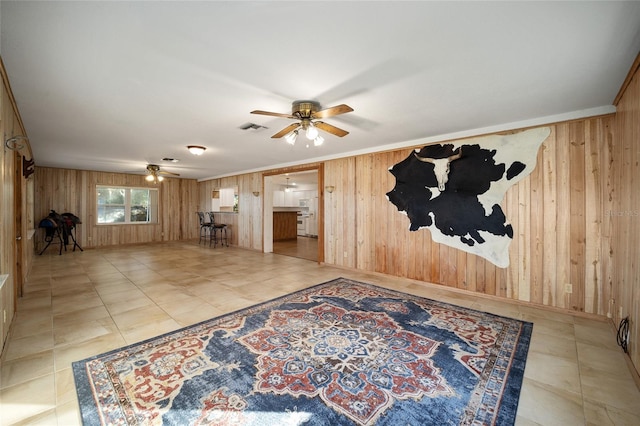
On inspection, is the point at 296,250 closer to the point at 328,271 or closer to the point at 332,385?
the point at 328,271

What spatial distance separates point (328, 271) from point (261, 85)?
368cm

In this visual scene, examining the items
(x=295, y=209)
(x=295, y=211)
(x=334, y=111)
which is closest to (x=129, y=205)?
(x=295, y=211)

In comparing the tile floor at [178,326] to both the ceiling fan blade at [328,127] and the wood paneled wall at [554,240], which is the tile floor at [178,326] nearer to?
the wood paneled wall at [554,240]

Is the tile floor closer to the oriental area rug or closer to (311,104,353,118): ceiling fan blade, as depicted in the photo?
the oriental area rug

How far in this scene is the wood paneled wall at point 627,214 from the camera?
2.06m

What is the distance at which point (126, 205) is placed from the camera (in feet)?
28.7

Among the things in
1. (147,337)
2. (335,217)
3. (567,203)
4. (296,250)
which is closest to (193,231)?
(296,250)

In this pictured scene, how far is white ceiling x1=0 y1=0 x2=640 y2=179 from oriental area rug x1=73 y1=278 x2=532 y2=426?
237 centimetres

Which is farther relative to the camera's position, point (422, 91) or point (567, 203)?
point (567, 203)

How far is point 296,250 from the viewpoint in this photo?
764cm

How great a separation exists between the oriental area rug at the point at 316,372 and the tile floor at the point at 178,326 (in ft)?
0.48

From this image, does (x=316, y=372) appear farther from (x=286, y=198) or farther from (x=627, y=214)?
(x=286, y=198)

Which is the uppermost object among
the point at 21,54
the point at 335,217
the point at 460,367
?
the point at 21,54

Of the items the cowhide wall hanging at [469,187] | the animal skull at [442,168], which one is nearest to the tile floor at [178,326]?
the cowhide wall hanging at [469,187]
